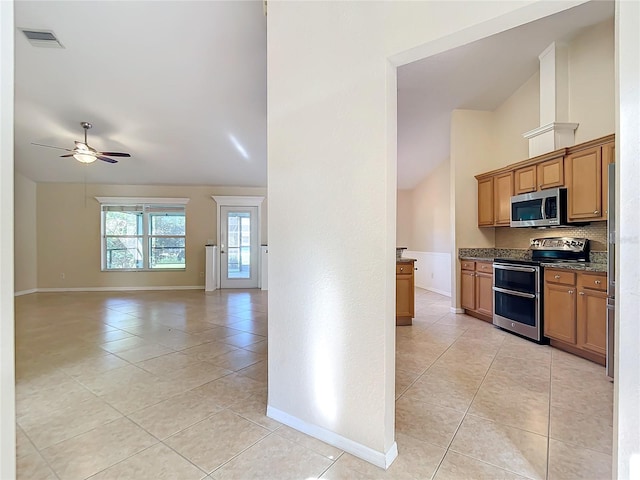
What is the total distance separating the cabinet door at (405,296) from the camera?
13.9ft

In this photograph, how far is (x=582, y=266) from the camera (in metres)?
3.12

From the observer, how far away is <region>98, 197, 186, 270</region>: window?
24.5 ft

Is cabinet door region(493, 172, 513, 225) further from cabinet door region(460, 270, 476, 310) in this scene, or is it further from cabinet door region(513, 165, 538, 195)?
cabinet door region(460, 270, 476, 310)

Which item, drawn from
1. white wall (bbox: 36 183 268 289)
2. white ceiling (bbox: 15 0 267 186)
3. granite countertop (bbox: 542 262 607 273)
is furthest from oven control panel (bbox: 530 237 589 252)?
white wall (bbox: 36 183 268 289)

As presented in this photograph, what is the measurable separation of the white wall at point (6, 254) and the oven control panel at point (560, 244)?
4.67 m

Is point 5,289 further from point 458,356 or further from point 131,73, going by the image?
point 131,73

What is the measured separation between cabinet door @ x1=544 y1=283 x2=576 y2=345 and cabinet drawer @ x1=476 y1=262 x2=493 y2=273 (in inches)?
33.9

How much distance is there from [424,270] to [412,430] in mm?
5801

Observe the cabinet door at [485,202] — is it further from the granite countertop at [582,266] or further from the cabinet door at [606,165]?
the cabinet door at [606,165]

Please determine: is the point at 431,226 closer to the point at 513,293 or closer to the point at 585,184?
the point at 513,293

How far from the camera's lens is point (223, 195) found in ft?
25.1

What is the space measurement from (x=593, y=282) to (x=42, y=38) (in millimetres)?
6414

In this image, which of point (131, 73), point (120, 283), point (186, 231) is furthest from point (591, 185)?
point (120, 283)

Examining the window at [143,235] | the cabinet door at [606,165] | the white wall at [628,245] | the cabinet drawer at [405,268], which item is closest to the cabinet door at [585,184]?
the cabinet door at [606,165]
